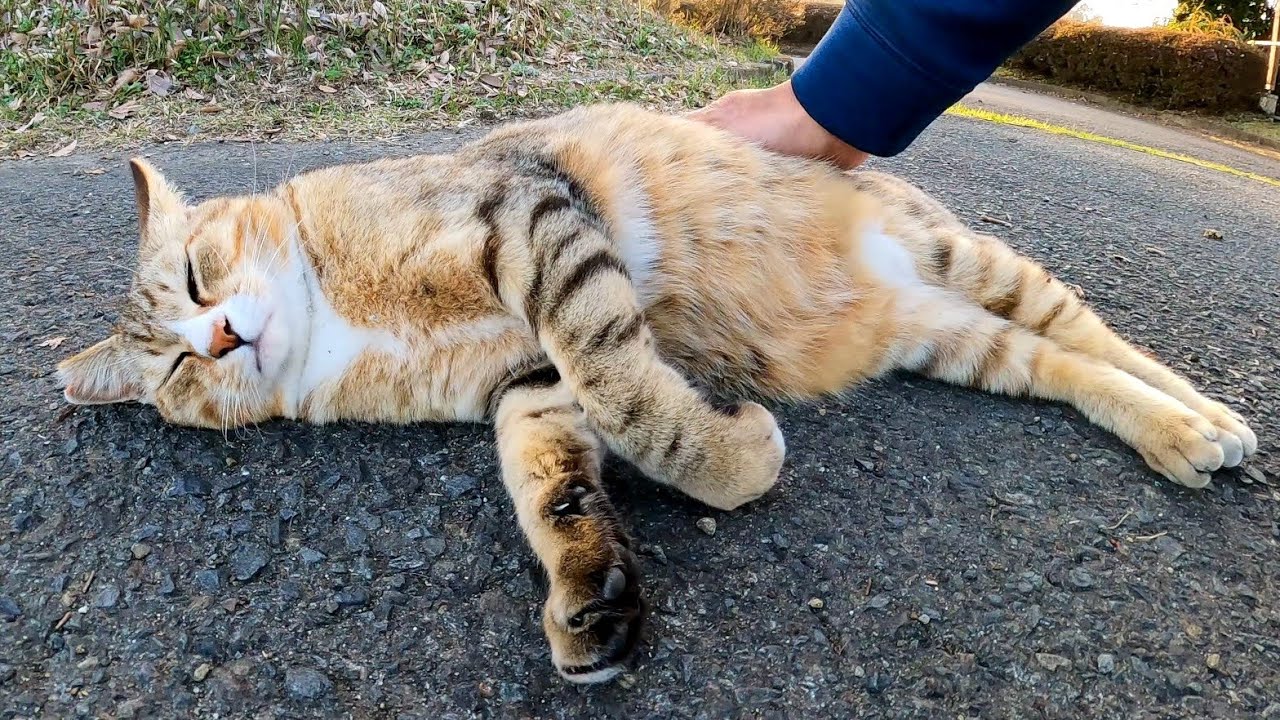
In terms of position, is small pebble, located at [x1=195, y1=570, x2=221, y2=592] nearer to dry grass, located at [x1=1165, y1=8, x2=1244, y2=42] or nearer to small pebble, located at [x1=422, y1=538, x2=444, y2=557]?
small pebble, located at [x1=422, y1=538, x2=444, y2=557]

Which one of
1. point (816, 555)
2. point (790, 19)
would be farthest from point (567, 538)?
point (790, 19)

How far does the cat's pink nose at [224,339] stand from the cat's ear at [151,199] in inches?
25.4

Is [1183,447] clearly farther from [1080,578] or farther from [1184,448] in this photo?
[1080,578]

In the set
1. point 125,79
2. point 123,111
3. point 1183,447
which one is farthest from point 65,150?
point 1183,447

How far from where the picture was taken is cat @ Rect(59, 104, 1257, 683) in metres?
1.85

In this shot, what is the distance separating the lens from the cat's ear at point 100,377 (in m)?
2.16

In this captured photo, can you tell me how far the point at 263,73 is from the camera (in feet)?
19.2

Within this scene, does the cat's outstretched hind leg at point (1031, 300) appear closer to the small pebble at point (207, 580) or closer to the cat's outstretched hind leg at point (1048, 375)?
the cat's outstretched hind leg at point (1048, 375)

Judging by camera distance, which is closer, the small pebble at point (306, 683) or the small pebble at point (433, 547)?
the small pebble at point (306, 683)

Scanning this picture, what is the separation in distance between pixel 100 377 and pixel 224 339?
36 cm

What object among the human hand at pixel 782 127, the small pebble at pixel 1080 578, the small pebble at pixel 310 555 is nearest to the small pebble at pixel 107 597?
the small pebble at pixel 310 555

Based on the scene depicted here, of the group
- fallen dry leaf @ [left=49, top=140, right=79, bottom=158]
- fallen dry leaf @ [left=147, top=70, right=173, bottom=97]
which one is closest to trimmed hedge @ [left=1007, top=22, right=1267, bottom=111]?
fallen dry leaf @ [left=147, top=70, right=173, bottom=97]

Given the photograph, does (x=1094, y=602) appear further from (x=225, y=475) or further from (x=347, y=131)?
(x=347, y=131)

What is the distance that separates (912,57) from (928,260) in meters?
0.79
